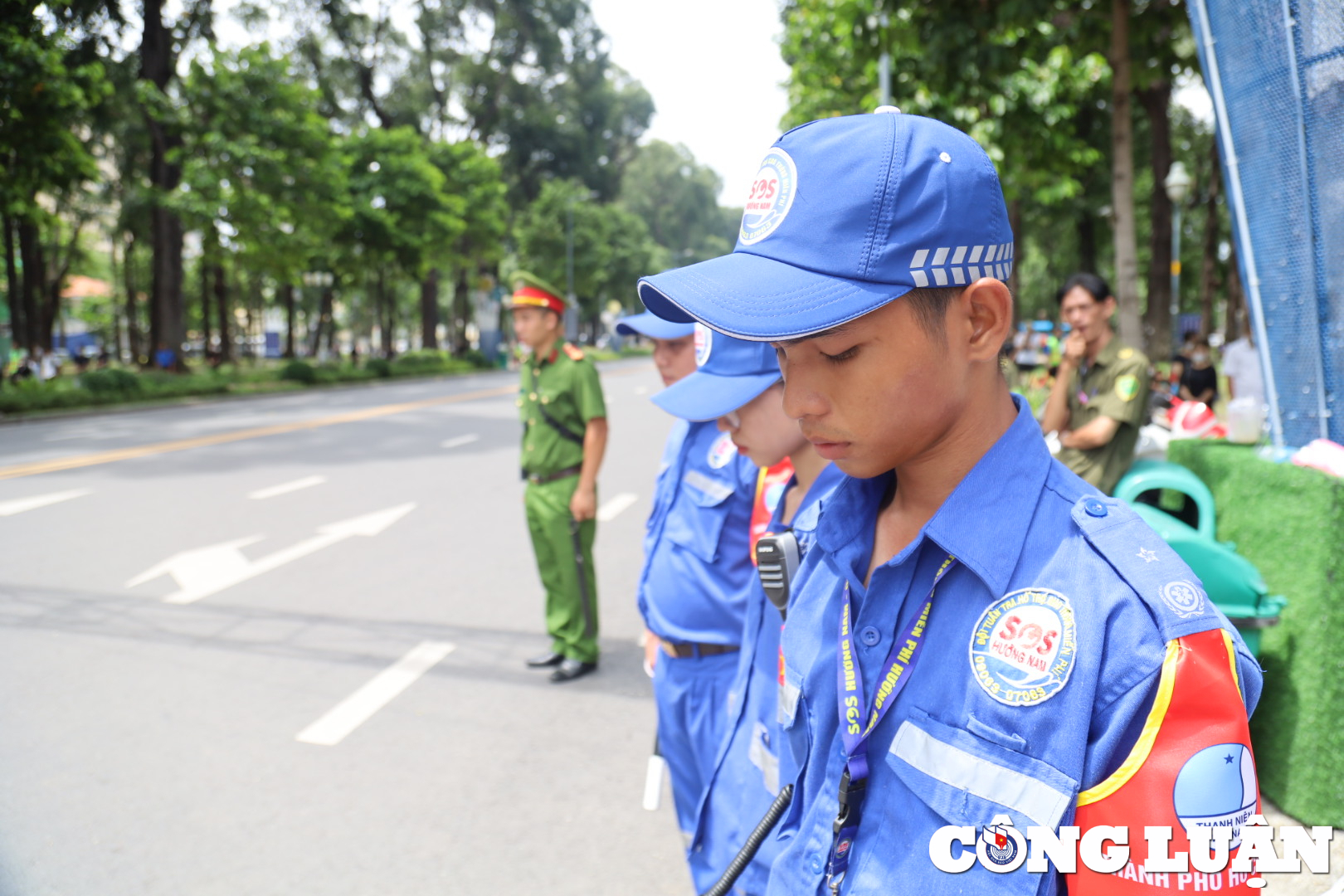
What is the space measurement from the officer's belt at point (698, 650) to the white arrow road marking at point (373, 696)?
2.14 m

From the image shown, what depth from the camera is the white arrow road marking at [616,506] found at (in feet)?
31.1

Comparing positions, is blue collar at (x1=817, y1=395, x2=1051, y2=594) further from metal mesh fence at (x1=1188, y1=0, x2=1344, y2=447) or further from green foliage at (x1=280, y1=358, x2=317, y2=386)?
green foliage at (x1=280, y1=358, x2=317, y2=386)

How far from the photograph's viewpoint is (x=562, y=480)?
203 inches

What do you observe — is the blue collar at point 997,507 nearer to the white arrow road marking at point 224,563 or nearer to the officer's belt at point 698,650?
the officer's belt at point 698,650

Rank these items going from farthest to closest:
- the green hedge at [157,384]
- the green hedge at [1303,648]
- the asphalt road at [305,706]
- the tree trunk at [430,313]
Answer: the tree trunk at [430,313] → the green hedge at [157,384] → the asphalt road at [305,706] → the green hedge at [1303,648]

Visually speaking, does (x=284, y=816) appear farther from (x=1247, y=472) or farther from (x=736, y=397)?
(x=1247, y=472)

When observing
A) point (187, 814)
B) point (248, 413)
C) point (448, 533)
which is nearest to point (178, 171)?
point (248, 413)

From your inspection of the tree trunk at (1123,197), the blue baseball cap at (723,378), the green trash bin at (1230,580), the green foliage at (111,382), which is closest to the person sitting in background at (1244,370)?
the tree trunk at (1123,197)

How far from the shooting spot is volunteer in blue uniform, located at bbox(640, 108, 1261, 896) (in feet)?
3.19

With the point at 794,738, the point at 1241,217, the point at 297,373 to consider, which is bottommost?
the point at 297,373

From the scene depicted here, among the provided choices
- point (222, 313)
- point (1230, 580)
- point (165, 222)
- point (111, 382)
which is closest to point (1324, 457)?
→ point (1230, 580)

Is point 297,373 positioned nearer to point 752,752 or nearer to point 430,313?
point 430,313

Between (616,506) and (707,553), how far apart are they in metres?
7.38

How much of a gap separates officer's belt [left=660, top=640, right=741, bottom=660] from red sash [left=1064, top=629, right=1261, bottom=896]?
5.88 ft
